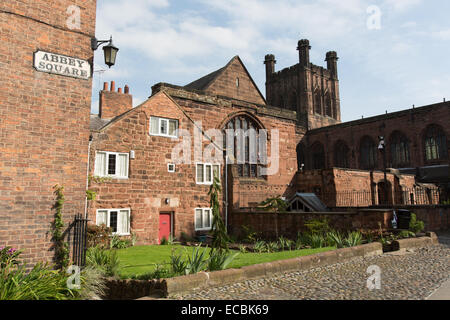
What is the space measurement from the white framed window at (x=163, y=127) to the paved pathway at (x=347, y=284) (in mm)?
11547

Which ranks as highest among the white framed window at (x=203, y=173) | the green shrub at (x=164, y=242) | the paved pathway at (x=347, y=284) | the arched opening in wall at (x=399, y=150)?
the arched opening in wall at (x=399, y=150)

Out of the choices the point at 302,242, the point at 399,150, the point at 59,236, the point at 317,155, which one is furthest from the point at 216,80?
the point at 317,155

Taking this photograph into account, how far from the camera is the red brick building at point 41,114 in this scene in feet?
28.2

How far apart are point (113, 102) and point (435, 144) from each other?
105 ft

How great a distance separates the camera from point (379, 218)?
48.0 ft

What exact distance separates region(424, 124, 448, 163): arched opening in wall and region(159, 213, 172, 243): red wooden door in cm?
3023

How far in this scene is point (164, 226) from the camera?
17.9 meters

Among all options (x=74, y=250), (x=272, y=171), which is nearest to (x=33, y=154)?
(x=74, y=250)

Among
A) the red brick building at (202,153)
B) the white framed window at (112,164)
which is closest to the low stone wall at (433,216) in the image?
the red brick building at (202,153)

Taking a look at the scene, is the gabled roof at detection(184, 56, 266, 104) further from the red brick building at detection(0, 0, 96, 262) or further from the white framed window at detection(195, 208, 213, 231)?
the red brick building at detection(0, 0, 96, 262)

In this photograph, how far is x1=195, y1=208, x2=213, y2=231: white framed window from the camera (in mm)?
19094

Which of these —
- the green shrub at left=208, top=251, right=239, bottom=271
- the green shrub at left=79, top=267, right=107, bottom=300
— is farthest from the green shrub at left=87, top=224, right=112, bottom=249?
the green shrub at left=208, top=251, right=239, bottom=271

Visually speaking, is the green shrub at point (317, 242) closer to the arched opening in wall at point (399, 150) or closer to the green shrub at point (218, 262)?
the green shrub at point (218, 262)

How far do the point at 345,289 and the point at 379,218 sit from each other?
8739mm
